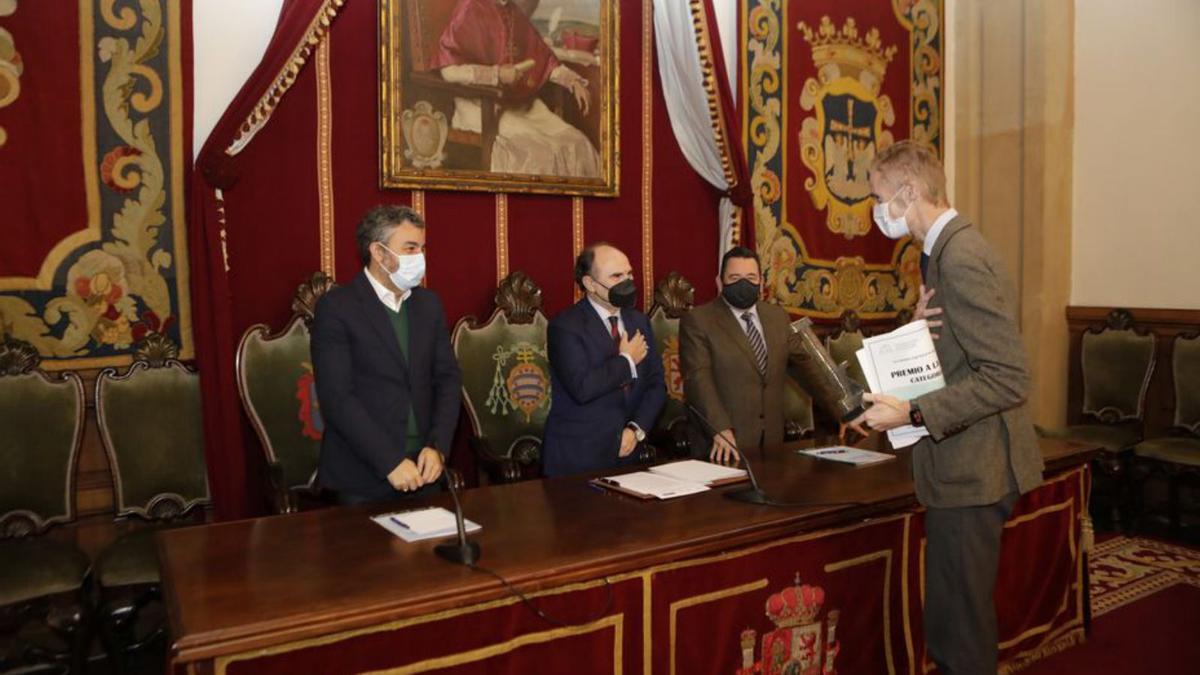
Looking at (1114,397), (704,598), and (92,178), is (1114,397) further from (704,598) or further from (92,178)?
(92,178)

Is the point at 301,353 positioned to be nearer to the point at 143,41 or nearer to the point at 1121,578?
the point at 143,41

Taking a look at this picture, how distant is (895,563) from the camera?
281cm

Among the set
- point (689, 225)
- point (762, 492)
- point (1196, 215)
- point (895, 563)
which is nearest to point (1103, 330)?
point (1196, 215)

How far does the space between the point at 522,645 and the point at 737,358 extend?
6.44 ft

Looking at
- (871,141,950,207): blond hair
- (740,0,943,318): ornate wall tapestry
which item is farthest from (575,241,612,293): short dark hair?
(740,0,943,318): ornate wall tapestry

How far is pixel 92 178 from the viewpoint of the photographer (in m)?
3.50

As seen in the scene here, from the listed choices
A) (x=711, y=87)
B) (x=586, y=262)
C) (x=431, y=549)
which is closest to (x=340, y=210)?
(x=586, y=262)

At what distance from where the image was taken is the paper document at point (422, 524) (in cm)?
221

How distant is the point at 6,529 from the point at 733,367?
9.58 feet

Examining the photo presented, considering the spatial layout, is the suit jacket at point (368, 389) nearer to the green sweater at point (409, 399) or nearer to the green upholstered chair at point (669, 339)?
the green sweater at point (409, 399)

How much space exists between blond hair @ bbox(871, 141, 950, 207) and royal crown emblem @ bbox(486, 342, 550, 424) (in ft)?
8.07

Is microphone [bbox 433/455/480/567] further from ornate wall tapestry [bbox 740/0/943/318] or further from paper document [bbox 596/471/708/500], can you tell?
ornate wall tapestry [bbox 740/0/943/318]

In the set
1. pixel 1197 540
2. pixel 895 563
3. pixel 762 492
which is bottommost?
pixel 1197 540

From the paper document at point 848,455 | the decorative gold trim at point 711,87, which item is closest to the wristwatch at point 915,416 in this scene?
the paper document at point 848,455
